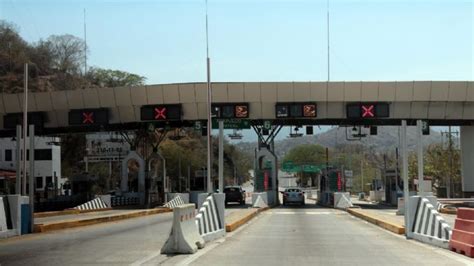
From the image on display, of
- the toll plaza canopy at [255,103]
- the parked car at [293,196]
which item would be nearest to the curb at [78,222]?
the toll plaza canopy at [255,103]

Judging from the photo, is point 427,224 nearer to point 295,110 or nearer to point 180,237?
point 180,237

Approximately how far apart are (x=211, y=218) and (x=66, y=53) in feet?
213

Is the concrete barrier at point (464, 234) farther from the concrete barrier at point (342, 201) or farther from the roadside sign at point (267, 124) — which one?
the roadside sign at point (267, 124)

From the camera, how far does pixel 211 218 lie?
17750 mm

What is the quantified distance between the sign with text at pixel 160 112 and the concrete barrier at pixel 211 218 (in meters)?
22.2

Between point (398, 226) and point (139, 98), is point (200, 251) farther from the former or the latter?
point (139, 98)

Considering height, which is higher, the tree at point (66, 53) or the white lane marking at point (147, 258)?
the tree at point (66, 53)

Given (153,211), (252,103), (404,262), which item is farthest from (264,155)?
(404,262)

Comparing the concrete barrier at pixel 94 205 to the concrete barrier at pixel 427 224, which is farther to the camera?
the concrete barrier at pixel 94 205

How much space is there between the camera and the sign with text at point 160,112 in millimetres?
40500

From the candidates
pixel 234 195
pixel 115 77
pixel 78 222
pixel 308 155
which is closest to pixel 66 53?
pixel 115 77

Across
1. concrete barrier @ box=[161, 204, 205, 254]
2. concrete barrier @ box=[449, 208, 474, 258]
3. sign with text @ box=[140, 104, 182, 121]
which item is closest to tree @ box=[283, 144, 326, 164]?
sign with text @ box=[140, 104, 182, 121]

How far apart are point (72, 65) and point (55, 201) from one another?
130 ft

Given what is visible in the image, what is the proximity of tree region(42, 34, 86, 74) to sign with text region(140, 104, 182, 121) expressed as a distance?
3345cm
